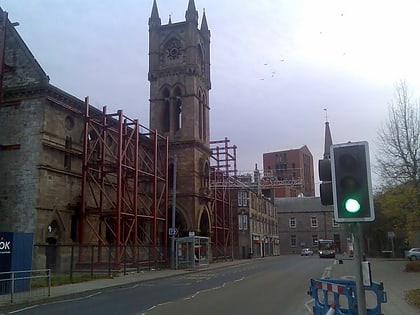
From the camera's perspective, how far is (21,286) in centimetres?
1836

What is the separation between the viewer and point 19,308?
14891mm

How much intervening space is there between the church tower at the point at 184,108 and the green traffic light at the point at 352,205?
43.7 metres

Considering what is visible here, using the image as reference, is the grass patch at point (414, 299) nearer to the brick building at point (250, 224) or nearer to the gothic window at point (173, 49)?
the gothic window at point (173, 49)

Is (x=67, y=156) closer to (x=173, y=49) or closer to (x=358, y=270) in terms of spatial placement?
(x=173, y=49)

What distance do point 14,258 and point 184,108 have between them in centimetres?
3525

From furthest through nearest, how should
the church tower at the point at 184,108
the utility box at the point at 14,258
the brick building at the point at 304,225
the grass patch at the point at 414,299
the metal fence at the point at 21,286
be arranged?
1. the brick building at the point at 304,225
2. the church tower at the point at 184,108
3. the utility box at the point at 14,258
4. the metal fence at the point at 21,286
5. the grass patch at the point at 414,299

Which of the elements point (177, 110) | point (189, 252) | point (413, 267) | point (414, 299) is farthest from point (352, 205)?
point (177, 110)

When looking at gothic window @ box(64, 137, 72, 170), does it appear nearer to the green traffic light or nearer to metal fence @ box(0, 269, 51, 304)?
metal fence @ box(0, 269, 51, 304)

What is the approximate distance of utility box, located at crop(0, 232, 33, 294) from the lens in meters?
18.2

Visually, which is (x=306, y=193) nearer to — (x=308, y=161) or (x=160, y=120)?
(x=308, y=161)

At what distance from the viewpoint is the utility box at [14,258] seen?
1820cm

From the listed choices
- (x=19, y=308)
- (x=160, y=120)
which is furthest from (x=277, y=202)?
(x=19, y=308)

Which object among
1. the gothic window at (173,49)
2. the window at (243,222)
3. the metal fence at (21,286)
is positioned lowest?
the metal fence at (21,286)

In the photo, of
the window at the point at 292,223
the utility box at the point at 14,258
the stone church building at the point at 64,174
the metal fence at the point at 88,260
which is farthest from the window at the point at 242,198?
the utility box at the point at 14,258
